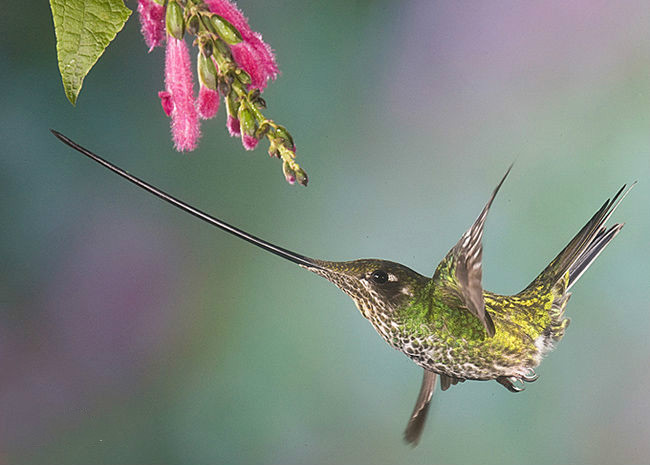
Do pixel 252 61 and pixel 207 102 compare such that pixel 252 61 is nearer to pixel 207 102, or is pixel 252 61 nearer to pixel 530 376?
pixel 207 102

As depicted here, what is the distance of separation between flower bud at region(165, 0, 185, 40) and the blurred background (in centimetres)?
40

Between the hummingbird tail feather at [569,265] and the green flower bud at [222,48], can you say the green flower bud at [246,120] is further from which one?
the hummingbird tail feather at [569,265]

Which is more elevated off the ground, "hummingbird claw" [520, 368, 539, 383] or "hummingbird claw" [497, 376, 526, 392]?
"hummingbird claw" [520, 368, 539, 383]

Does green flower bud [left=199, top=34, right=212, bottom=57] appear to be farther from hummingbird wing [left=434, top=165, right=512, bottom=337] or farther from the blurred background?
the blurred background

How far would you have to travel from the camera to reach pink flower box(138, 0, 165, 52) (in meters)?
0.45

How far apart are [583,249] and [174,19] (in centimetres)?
53

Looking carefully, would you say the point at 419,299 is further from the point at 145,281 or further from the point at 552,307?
the point at 145,281

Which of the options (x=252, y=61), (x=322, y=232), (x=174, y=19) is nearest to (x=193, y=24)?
(x=174, y=19)

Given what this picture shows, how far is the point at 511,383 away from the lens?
2.40 ft

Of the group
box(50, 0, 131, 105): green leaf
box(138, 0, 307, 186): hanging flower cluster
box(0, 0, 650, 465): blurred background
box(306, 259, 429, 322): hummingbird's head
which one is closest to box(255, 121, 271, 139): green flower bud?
box(138, 0, 307, 186): hanging flower cluster

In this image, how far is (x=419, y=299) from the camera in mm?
615

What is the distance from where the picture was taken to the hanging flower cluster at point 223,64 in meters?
0.39

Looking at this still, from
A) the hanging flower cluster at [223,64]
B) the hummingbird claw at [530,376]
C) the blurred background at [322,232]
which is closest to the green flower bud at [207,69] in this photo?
the hanging flower cluster at [223,64]

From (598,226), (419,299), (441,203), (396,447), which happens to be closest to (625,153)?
(598,226)
